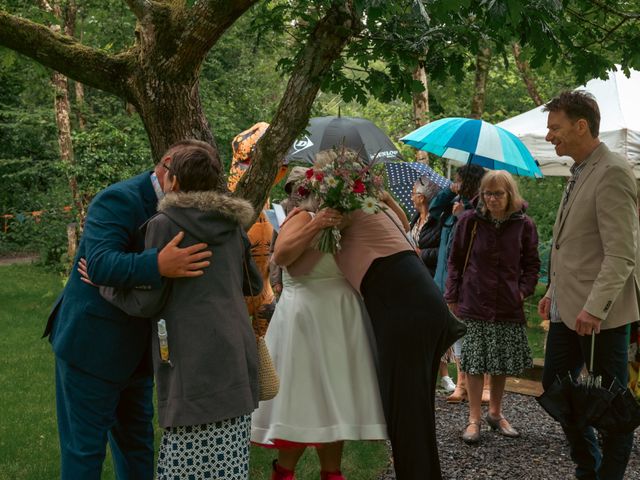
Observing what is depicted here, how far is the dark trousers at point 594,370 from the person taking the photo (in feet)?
14.0

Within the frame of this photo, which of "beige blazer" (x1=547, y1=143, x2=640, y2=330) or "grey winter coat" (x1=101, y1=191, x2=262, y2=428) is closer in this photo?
"grey winter coat" (x1=101, y1=191, x2=262, y2=428)

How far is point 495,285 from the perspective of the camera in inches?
236

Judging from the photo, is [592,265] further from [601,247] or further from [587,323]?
[587,323]

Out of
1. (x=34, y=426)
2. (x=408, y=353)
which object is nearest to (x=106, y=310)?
(x=408, y=353)

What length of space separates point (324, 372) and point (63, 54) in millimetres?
2268

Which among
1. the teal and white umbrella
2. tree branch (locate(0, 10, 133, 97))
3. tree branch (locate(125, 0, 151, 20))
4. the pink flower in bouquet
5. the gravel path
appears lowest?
the gravel path

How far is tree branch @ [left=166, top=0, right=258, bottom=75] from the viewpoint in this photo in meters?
4.17

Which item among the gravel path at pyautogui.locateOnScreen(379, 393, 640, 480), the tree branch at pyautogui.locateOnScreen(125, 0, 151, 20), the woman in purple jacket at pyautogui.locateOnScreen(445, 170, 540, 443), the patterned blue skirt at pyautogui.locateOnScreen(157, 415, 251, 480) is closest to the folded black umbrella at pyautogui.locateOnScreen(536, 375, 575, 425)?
the gravel path at pyautogui.locateOnScreen(379, 393, 640, 480)

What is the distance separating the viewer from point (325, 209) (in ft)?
13.8

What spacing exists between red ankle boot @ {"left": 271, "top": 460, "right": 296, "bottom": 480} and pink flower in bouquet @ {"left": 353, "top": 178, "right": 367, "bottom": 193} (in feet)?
5.42

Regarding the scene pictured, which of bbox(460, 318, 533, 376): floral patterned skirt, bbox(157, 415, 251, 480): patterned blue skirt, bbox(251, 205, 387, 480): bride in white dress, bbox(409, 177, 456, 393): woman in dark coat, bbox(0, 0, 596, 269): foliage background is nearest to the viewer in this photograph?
bbox(157, 415, 251, 480): patterned blue skirt

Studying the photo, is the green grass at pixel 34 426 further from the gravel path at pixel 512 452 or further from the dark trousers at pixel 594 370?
the dark trousers at pixel 594 370

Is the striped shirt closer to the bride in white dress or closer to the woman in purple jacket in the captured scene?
the bride in white dress

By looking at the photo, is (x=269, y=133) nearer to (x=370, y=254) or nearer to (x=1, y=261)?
(x=370, y=254)
